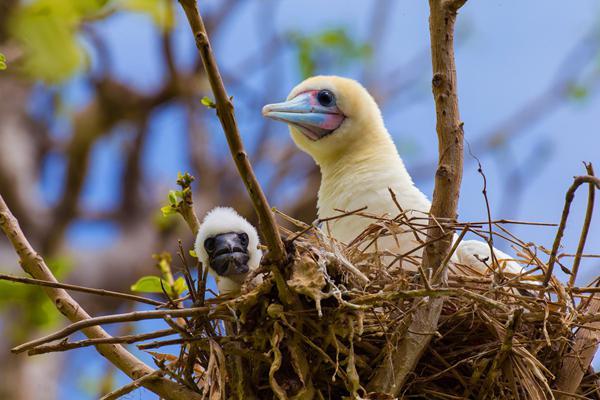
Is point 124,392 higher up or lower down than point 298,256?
lower down

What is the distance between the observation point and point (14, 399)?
8.77 meters

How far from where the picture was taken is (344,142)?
5000mm

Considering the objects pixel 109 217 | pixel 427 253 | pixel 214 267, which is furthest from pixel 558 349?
pixel 109 217

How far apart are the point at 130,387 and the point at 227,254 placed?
82 cm

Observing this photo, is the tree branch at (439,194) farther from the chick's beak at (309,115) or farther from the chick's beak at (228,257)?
the chick's beak at (309,115)

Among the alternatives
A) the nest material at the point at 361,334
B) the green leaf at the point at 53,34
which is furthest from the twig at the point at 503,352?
the green leaf at the point at 53,34

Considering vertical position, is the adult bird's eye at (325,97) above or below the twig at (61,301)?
above

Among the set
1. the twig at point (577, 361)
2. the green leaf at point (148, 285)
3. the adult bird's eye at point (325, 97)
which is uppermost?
the adult bird's eye at point (325, 97)

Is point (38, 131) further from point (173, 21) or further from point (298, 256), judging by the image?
point (298, 256)

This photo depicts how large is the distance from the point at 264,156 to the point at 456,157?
7072mm

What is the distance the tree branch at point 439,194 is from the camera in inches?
129

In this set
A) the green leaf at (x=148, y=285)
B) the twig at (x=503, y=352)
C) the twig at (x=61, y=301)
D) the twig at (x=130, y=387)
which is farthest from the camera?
the green leaf at (x=148, y=285)

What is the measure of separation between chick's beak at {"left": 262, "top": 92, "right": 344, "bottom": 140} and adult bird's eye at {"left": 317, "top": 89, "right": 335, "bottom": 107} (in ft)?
0.09

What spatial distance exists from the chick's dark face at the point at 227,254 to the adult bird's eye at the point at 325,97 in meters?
1.23
